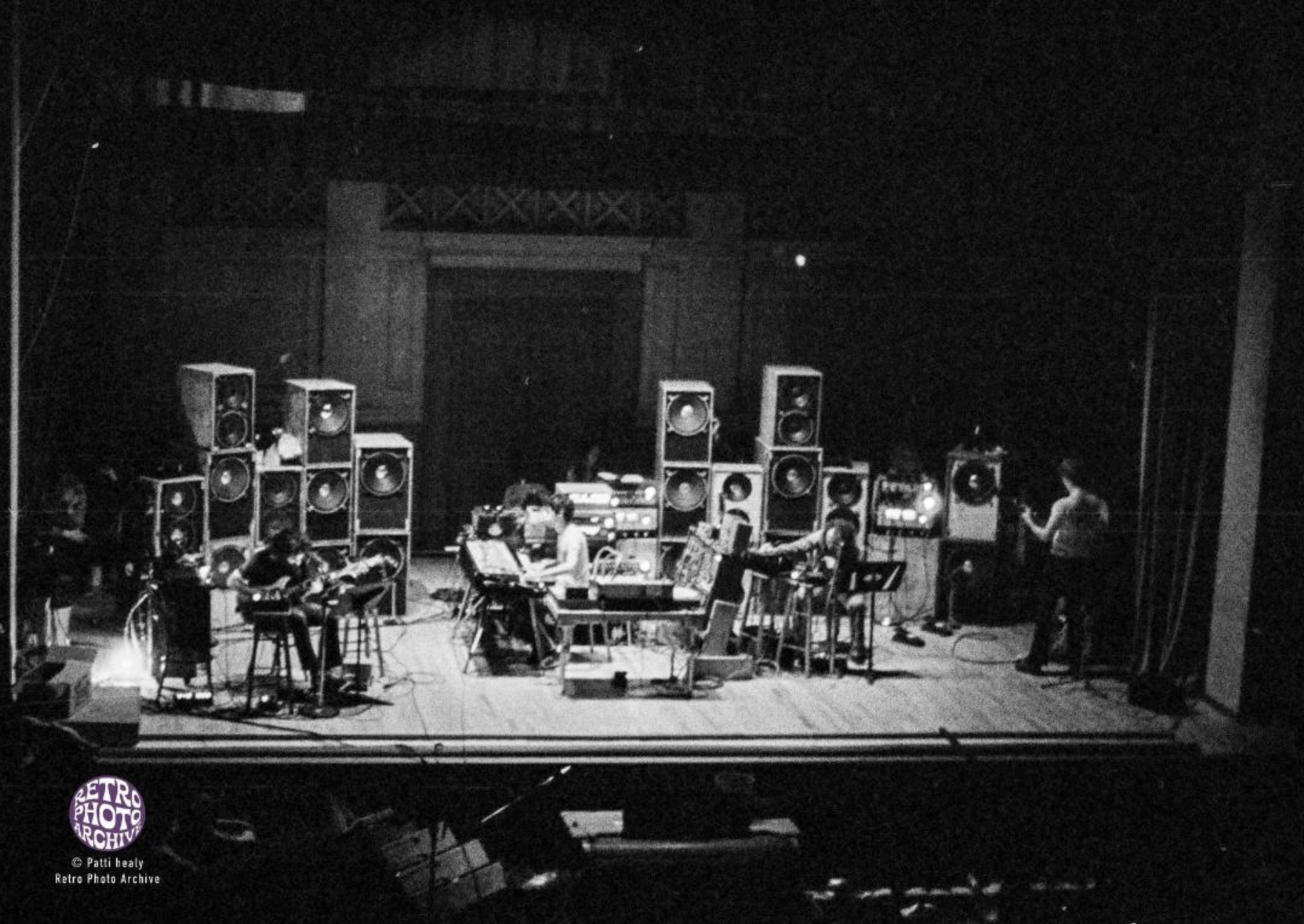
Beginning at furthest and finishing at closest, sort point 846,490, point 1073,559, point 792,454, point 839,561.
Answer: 1. point 846,490
2. point 792,454
3. point 1073,559
4. point 839,561

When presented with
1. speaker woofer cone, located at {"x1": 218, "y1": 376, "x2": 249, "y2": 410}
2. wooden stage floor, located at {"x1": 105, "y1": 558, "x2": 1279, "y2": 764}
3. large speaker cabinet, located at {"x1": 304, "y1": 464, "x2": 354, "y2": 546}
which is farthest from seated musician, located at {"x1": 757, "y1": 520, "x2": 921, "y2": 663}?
speaker woofer cone, located at {"x1": 218, "y1": 376, "x2": 249, "y2": 410}

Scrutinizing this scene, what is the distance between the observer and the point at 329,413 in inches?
495

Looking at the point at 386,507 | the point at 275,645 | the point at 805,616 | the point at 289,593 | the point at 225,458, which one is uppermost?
the point at 225,458

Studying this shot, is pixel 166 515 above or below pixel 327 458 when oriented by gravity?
below

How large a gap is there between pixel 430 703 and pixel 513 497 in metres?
2.90

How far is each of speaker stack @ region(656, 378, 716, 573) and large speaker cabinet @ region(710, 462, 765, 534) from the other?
85 mm

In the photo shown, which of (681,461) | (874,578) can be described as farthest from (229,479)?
(874,578)

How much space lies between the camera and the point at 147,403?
13734 millimetres

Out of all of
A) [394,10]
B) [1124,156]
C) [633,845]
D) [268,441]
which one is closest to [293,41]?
[394,10]

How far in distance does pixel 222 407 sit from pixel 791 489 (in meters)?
4.21

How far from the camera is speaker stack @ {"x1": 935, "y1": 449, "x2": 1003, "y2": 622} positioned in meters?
12.8

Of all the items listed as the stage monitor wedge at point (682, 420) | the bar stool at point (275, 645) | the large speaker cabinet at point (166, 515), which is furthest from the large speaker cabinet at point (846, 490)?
the large speaker cabinet at point (166, 515)

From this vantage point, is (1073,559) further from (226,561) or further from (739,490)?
(226,561)

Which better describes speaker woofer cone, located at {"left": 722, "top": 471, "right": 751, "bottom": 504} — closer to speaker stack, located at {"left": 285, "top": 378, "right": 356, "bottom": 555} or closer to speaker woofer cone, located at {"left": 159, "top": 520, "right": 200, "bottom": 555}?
speaker stack, located at {"left": 285, "top": 378, "right": 356, "bottom": 555}
